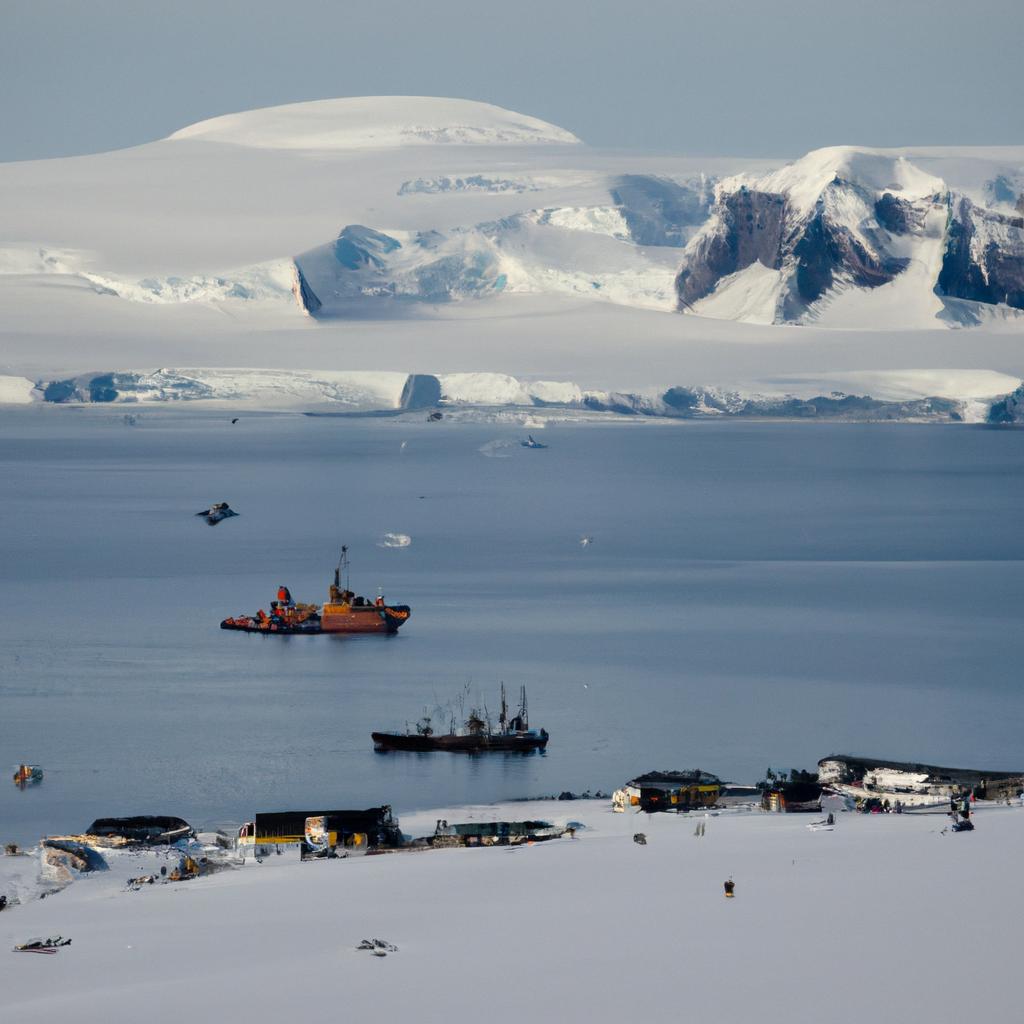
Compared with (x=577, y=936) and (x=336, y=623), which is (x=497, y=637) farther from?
(x=577, y=936)

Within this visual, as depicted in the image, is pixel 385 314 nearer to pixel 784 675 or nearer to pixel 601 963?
pixel 784 675

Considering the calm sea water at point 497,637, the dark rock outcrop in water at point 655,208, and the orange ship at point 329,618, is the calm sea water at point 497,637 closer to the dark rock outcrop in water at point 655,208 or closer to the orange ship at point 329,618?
the orange ship at point 329,618

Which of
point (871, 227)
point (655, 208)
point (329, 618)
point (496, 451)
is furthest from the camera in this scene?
point (871, 227)

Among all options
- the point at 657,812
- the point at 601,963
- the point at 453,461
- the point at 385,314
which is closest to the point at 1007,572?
the point at 657,812

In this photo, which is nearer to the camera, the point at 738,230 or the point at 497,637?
the point at 497,637

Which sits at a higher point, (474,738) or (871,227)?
(871,227)

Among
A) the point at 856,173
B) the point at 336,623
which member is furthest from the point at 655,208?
the point at 336,623

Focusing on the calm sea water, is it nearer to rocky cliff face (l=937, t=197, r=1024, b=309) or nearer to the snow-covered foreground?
the snow-covered foreground
